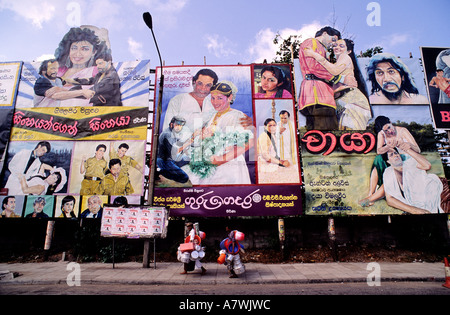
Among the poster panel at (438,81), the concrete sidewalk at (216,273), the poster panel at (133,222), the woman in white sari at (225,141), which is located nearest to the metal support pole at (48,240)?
the concrete sidewalk at (216,273)

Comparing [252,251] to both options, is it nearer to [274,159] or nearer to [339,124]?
[274,159]

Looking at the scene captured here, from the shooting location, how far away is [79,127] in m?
12.1

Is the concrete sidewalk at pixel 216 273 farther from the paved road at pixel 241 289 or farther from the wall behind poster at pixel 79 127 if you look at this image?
the wall behind poster at pixel 79 127

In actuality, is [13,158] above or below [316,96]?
below

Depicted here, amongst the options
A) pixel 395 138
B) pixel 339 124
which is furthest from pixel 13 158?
pixel 395 138

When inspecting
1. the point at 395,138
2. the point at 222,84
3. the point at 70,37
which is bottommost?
the point at 395,138

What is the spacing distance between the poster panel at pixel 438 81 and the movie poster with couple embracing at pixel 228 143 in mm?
7521

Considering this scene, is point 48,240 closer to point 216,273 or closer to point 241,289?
point 216,273

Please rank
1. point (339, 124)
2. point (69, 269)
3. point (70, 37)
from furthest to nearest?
point (70, 37), point (339, 124), point (69, 269)

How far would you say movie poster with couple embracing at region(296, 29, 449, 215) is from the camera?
11.0 meters

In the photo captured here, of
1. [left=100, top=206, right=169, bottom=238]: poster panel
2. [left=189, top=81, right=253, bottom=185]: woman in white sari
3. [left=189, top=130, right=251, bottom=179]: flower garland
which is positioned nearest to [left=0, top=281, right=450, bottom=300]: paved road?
[left=100, top=206, right=169, bottom=238]: poster panel

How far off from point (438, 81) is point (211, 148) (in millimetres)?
12893

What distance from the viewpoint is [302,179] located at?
456 inches

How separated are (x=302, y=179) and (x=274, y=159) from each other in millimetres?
1714
